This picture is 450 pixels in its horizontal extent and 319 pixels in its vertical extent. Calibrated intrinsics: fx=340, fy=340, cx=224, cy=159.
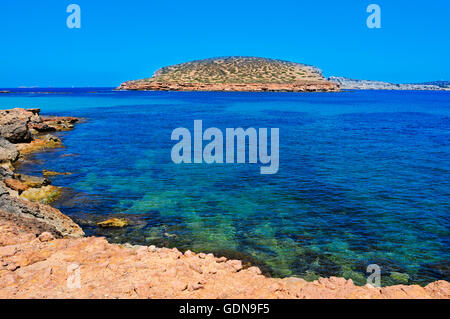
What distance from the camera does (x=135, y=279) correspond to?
8.49 meters

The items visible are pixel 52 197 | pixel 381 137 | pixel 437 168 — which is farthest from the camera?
pixel 381 137

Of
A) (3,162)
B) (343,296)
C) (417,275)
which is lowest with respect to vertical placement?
(417,275)

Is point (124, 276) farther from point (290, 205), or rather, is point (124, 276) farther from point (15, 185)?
point (15, 185)

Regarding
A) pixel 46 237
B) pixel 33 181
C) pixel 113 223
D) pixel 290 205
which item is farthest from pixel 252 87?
pixel 46 237

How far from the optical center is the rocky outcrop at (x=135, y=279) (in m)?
7.98

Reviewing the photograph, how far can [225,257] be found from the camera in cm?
1202

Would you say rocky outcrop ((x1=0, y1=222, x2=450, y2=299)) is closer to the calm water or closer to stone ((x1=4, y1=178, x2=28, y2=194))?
the calm water

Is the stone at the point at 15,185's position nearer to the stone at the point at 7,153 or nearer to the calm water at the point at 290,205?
the calm water at the point at 290,205

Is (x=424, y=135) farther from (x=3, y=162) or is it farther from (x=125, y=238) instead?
(x=3, y=162)

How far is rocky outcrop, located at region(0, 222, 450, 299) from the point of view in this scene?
7.98 m

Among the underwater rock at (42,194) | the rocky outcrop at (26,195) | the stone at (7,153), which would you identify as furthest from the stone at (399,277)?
the stone at (7,153)

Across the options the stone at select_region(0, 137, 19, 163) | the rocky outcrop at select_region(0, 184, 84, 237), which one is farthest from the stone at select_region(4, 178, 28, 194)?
the stone at select_region(0, 137, 19, 163)

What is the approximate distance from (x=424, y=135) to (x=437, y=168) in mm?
18870
